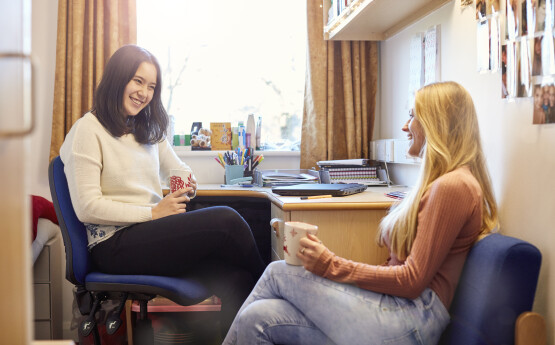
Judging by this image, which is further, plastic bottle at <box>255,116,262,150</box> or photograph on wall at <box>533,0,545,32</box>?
plastic bottle at <box>255,116,262,150</box>

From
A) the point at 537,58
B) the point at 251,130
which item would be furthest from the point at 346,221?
the point at 251,130

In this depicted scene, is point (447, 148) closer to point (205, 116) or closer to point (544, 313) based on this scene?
point (544, 313)

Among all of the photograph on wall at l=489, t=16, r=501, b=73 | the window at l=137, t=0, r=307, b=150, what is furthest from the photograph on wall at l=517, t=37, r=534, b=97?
the window at l=137, t=0, r=307, b=150

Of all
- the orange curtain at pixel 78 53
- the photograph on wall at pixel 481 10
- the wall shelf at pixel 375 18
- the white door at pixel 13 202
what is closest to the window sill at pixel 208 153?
the orange curtain at pixel 78 53

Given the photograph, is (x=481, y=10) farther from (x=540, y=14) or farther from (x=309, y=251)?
(x=309, y=251)

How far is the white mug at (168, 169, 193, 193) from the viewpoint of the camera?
1796 millimetres

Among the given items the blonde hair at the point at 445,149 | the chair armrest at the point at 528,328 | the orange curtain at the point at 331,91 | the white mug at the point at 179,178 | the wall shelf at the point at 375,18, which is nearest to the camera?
the chair armrest at the point at 528,328

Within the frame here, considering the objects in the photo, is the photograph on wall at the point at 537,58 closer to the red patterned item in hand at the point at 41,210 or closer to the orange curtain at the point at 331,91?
the orange curtain at the point at 331,91

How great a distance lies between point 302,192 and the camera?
199 cm

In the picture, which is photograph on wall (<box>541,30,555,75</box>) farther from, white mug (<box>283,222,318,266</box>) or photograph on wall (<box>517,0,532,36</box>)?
white mug (<box>283,222,318,266</box>)

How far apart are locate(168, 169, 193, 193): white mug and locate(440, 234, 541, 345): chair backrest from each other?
98cm

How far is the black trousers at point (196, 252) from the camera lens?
1.69m

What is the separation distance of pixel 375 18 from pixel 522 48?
3.54 ft

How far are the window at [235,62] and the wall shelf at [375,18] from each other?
0.47 meters
